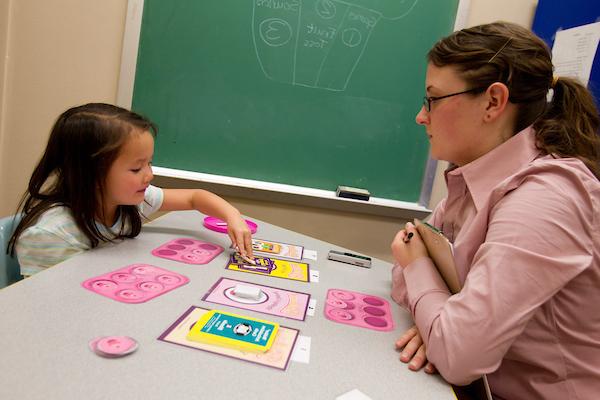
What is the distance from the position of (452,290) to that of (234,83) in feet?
4.84

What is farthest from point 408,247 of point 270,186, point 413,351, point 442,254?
point 270,186

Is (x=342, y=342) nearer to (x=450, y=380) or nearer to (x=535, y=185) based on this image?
(x=450, y=380)

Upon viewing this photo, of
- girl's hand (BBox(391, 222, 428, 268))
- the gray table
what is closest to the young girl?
the gray table

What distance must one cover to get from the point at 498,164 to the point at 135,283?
84 cm

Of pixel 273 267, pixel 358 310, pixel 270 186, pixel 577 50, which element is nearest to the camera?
pixel 358 310

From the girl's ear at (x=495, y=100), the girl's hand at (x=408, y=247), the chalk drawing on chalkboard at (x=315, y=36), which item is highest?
the chalk drawing on chalkboard at (x=315, y=36)

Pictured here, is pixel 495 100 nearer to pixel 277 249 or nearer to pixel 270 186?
pixel 277 249

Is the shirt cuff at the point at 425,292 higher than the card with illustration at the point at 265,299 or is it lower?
higher

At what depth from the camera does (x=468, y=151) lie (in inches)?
40.2

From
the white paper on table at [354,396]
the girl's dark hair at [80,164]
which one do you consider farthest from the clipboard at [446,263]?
the girl's dark hair at [80,164]

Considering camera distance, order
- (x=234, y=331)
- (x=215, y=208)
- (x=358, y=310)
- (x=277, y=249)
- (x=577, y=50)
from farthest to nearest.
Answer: (x=577, y=50) < (x=215, y=208) < (x=277, y=249) < (x=358, y=310) < (x=234, y=331)

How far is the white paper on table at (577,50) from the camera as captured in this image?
1584 millimetres

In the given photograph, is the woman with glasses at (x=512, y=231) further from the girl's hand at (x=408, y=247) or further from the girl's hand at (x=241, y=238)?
the girl's hand at (x=241, y=238)

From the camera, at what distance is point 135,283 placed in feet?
2.98
